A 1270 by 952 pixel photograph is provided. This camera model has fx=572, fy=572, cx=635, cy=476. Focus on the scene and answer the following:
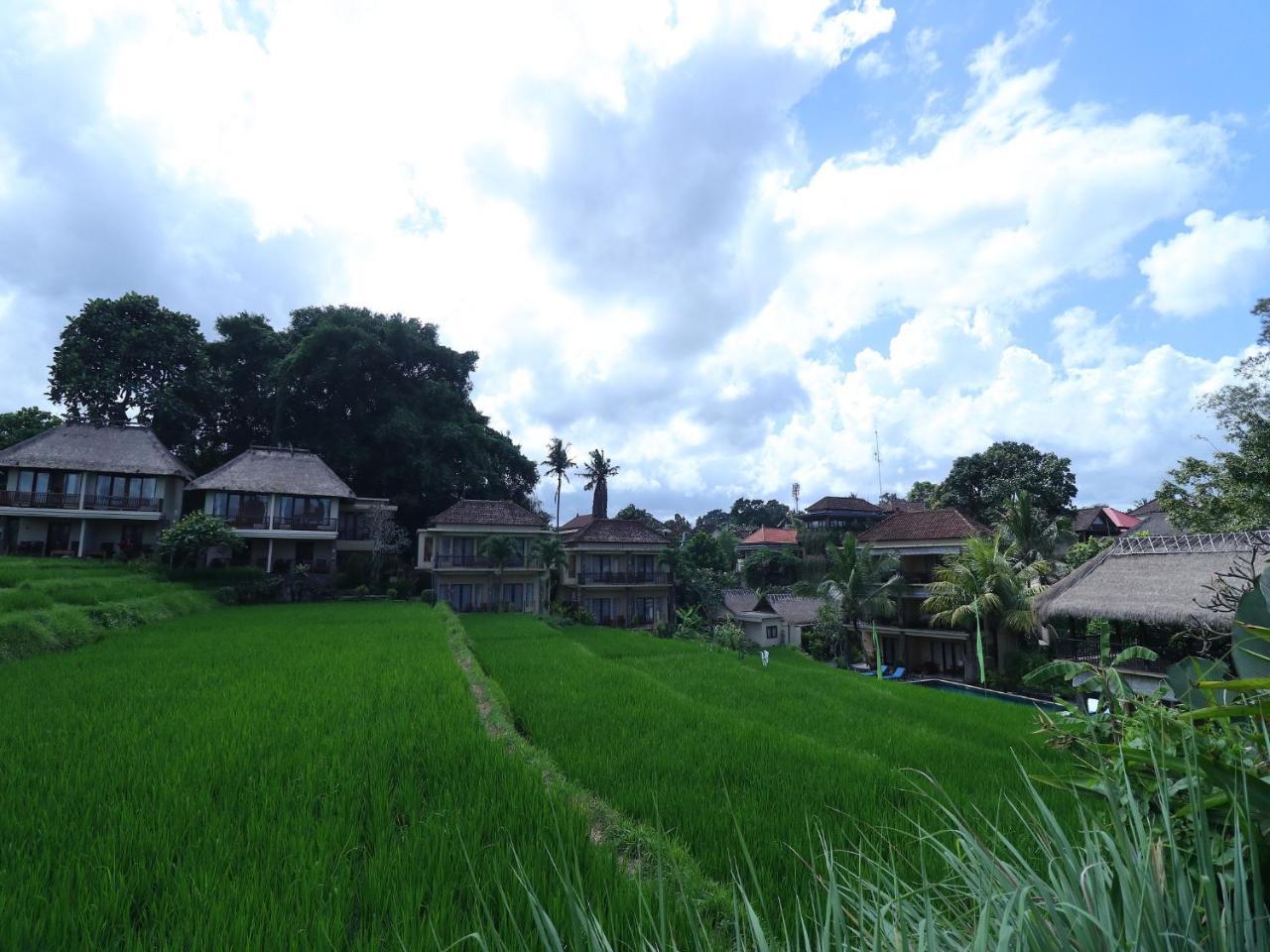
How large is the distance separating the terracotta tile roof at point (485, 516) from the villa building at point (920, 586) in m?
16.9

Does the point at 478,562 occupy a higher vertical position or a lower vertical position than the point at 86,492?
lower

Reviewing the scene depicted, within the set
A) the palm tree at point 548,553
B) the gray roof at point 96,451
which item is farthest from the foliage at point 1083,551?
the gray roof at point 96,451

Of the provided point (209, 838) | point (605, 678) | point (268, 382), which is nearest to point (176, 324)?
point (268, 382)

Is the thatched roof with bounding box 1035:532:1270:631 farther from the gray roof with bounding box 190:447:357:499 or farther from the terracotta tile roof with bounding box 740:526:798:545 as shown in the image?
the terracotta tile roof with bounding box 740:526:798:545

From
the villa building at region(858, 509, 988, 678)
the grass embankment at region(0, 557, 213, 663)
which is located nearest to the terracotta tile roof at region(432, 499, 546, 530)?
the grass embankment at region(0, 557, 213, 663)

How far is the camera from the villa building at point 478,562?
2734 cm

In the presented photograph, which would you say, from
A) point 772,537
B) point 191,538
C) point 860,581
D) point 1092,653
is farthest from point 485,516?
point 772,537

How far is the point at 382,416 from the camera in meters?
32.7

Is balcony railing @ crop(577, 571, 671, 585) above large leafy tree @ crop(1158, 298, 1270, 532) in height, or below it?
below

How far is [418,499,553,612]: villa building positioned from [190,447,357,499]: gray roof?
4.94m

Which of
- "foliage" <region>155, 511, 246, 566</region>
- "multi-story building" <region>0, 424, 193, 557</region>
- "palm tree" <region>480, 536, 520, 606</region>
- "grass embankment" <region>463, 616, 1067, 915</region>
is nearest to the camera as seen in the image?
"grass embankment" <region>463, 616, 1067, 915</region>

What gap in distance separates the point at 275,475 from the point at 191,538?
6505mm

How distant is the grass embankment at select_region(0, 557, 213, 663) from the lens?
1038cm

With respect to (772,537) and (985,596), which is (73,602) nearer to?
(985,596)
